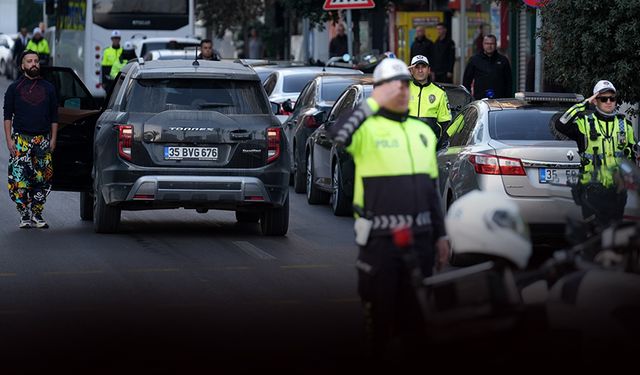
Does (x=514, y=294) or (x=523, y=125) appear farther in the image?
(x=523, y=125)

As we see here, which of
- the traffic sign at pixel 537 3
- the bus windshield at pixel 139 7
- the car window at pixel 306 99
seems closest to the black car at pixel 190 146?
the traffic sign at pixel 537 3

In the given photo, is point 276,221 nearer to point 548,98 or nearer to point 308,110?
point 548,98

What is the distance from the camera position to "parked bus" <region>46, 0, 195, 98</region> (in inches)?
1602

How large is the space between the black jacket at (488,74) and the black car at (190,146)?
8.97 meters

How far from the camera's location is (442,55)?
31.5m

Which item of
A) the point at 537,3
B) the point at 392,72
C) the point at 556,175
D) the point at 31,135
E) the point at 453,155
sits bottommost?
the point at 556,175

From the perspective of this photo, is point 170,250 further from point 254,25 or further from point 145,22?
point 254,25

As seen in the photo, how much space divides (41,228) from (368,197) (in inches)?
374

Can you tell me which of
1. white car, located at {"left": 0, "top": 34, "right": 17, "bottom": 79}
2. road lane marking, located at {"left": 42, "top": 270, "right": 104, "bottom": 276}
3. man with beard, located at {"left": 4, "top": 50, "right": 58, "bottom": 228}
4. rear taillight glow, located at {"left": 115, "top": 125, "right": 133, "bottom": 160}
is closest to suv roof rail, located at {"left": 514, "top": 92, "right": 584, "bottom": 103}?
rear taillight glow, located at {"left": 115, "top": 125, "right": 133, "bottom": 160}

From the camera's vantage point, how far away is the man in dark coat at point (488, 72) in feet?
81.4

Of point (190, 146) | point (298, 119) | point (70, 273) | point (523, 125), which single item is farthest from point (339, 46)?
point (70, 273)

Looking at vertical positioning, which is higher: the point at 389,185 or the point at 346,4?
the point at 346,4

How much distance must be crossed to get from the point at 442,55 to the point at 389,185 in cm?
2330

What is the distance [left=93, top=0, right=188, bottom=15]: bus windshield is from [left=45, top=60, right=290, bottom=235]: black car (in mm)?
24600
